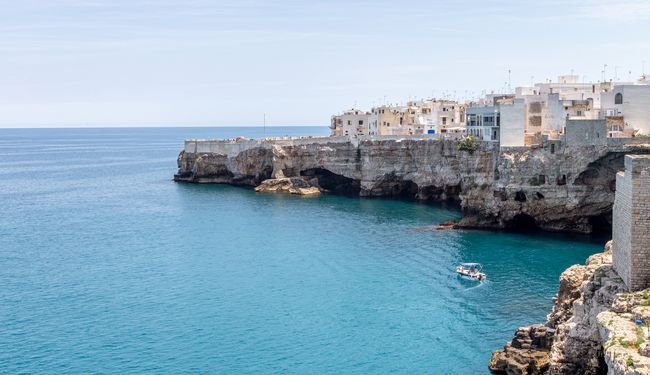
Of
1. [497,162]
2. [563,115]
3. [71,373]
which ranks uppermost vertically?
[563,115]

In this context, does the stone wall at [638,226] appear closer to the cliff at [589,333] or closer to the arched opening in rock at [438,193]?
the cliff at [589,333]

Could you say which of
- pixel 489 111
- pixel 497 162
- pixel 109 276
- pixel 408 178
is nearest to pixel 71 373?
pixel 109 276

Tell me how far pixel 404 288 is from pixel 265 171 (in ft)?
197

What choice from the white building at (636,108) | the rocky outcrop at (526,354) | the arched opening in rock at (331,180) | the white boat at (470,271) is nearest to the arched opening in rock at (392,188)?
the arched opening in rock at (331,180)

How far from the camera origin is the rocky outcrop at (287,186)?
98912 millimetres

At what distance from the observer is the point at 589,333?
28688 millimetres

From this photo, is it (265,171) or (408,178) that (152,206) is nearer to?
(265,171)

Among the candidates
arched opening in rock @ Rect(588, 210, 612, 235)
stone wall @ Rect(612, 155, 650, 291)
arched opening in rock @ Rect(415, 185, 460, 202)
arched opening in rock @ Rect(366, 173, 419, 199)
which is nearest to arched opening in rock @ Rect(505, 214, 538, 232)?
arched opening in rock @ Rect(588, 210, 612, 235)

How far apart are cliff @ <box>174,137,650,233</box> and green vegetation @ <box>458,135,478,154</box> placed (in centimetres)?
53

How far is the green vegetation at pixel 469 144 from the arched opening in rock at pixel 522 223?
10452 millimetres

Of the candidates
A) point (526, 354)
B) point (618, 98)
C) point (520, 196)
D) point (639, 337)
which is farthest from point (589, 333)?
point (618, 98)

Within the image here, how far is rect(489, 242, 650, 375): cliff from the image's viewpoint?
2327cm

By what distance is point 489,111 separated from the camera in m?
74.6

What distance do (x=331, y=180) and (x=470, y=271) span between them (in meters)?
53.3
